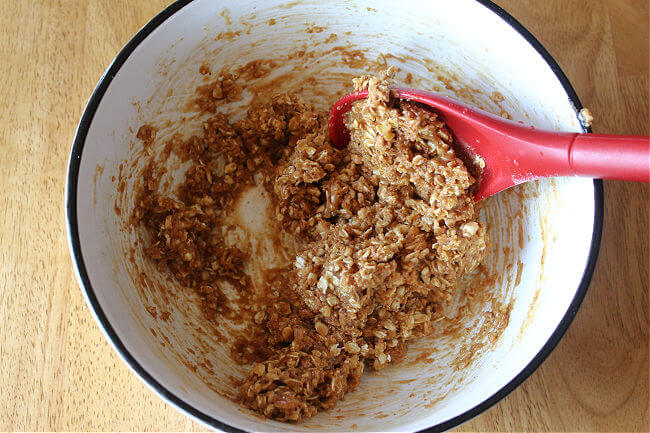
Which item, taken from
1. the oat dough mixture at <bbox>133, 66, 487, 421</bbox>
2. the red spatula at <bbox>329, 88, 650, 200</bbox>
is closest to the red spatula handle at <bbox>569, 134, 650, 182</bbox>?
the red spatula at <bbox>329, 88, 650, 200</bbox>

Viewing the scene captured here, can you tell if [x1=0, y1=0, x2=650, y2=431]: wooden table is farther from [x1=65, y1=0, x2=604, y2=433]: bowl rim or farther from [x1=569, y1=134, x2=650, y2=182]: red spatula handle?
[x1=569, y1=134, x2=650, y2=182]: red spatula handle

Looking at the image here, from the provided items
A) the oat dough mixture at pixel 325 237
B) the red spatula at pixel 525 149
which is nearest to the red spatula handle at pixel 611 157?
the red spatula at pixel 525 149

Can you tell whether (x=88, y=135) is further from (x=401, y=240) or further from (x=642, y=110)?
(x=642, y=110)

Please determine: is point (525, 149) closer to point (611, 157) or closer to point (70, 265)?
point (611, 157)

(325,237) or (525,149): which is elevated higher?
(525,149)

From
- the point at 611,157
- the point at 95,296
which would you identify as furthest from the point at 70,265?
the point at 611,157

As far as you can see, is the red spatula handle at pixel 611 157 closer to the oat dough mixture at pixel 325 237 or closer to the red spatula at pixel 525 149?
the red spatula at pixel 525 149
